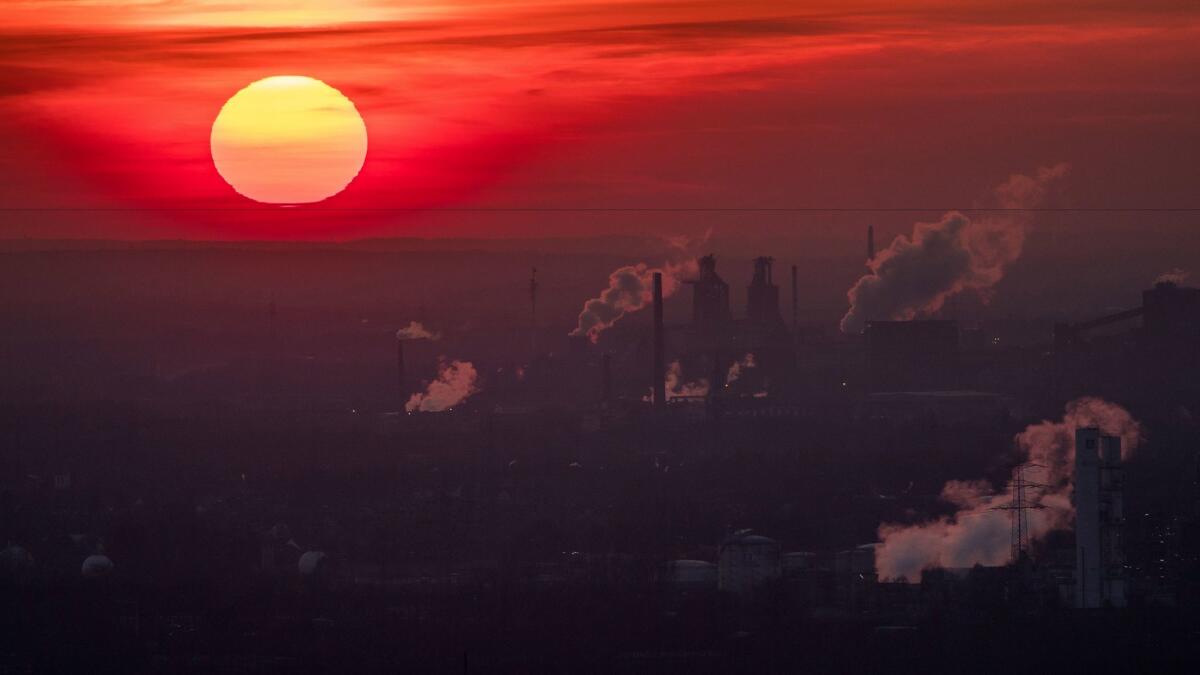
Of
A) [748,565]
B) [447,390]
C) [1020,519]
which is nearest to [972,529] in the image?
[1020,519]

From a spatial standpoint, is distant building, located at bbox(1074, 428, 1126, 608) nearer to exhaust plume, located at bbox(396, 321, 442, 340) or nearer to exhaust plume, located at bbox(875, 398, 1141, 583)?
exhaust plume, located at bbox(875, 398, 1141, 583)

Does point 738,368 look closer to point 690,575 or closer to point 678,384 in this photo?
point 678,384

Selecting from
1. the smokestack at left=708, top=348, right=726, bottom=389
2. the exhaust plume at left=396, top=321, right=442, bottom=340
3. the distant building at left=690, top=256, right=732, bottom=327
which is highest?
the exhaust plume at left=396, top=321, right=442, bottom=340

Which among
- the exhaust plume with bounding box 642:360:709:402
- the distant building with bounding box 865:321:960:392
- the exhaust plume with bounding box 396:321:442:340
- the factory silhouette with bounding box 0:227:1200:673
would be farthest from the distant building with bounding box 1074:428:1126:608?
the exhaust plume with bounding box 396:321:442:340

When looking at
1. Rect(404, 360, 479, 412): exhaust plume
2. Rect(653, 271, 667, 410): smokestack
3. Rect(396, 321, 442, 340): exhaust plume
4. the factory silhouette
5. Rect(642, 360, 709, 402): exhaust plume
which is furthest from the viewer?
Rect(396, 321, 442, 340): exhaust plume

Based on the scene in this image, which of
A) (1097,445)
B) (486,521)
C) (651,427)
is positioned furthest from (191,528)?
(651,427)
